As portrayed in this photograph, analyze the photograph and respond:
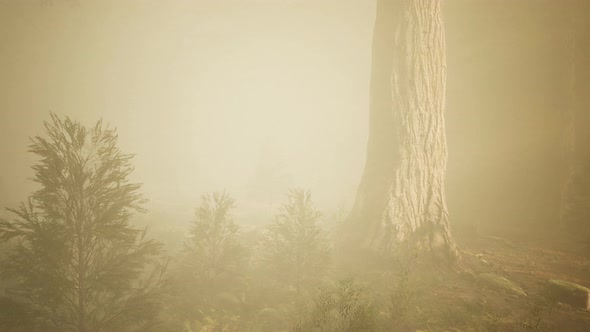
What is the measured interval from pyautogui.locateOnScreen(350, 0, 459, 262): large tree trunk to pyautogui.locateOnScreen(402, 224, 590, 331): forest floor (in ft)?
5.59

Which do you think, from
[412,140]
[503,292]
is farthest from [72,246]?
[503,292]

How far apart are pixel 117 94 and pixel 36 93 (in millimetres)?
27936

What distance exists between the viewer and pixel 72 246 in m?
5.44

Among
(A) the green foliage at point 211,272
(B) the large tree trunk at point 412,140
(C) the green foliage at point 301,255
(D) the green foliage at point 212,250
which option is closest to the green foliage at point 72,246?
(A) the green foliage at point 211,272

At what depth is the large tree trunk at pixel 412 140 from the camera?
10086mm

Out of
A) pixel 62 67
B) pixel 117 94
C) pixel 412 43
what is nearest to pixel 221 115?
pixel 117 94

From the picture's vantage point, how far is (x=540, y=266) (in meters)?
9.45

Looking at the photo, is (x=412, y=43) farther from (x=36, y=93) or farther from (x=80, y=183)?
(x=36, y=93)

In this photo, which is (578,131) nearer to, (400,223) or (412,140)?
(412,140)

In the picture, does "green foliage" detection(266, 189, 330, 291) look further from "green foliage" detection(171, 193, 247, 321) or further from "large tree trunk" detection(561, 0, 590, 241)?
"large tree trunk" detection(561, 0, 590, 241)

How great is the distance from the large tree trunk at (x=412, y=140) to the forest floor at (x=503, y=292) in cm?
170

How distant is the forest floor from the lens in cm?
592

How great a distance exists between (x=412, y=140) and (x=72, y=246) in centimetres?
1188

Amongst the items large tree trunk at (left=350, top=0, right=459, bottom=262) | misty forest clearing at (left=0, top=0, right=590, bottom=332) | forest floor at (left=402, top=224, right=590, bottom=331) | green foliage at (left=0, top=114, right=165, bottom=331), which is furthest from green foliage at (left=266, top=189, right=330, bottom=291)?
green foliage at (left=0, top=114, right=165, bottom=331)
